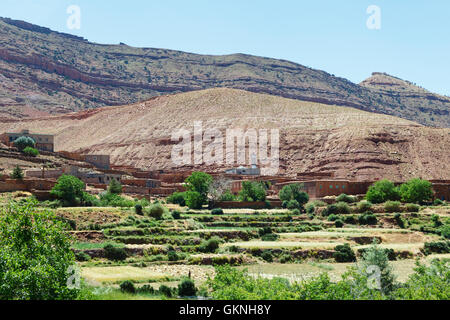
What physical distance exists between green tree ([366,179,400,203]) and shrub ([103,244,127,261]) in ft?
93.8

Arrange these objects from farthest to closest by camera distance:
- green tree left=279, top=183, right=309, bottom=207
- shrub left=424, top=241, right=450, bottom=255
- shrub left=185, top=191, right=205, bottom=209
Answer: green tree left=279, top=183, right=309, bottom=207
shrub left=185, top=191, right=205, bottom=209
shrub left=424, top=241, right=450, bottom=255

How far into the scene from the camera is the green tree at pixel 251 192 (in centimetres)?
5825

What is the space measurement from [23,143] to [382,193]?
3901cm

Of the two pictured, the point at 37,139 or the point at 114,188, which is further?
the point at 37,139

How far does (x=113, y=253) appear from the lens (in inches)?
1367

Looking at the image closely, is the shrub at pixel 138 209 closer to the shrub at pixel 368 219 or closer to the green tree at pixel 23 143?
the shrub at pixel 368 219

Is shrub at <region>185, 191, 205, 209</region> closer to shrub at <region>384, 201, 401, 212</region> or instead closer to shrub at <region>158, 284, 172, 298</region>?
shrub at <region>384, 201, 401, 212</region>

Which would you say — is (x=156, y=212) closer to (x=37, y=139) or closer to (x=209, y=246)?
(x=209, y=246)

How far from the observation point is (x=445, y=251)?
40781 millimetres

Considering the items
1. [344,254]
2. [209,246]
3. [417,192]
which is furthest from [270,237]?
[417,192]

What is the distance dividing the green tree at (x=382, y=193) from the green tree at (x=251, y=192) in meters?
9.52

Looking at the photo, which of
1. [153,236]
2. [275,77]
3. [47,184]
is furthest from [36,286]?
[275,77]

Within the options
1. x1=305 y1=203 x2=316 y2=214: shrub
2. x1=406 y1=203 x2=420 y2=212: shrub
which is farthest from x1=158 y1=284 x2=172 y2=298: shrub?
x1=406 y1=203 x2=420 y2=212: shrub

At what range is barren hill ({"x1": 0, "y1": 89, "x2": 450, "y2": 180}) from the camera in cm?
8581
